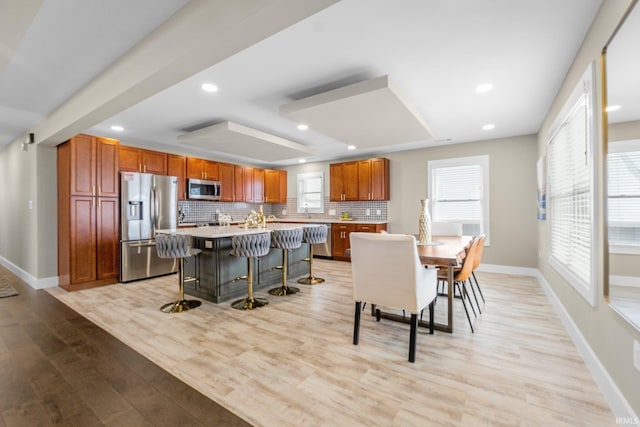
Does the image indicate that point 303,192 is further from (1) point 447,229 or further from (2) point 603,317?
(2) point 603,317

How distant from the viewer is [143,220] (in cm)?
462

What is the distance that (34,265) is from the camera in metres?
4.25

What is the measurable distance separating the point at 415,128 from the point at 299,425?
3.56 meters

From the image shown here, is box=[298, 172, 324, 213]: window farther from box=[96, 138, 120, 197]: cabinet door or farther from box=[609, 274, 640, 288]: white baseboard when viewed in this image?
box=[609, 274, 640, 288]: white baseboard

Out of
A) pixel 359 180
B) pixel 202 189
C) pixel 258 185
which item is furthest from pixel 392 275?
pixel 258 185

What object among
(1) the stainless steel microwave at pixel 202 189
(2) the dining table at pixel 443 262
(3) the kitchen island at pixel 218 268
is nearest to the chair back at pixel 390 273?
(2) the dining table at pixel 443 262

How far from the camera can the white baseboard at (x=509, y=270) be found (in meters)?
4.75

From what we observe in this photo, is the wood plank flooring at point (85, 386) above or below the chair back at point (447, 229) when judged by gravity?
below

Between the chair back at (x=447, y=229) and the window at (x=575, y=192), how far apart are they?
109 centimetres

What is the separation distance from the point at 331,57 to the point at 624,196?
213 cm

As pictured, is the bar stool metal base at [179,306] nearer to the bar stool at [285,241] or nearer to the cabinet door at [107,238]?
the bar stool at [285,241]

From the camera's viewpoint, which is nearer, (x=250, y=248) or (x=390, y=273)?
(x=390, y=273)

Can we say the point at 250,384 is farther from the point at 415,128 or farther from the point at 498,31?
the point at 415,128

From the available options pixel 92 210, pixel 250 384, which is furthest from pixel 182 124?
pixel 250 384
